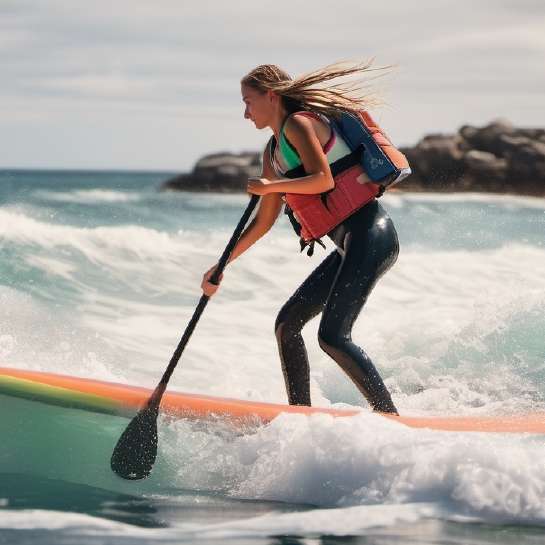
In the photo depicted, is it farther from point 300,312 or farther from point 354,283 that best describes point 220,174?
point 354,283

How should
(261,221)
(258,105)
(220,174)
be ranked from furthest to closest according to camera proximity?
(220,174), (261,221), (258,105)

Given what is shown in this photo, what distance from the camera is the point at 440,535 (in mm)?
3434

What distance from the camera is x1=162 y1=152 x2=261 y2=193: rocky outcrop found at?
2083 inches

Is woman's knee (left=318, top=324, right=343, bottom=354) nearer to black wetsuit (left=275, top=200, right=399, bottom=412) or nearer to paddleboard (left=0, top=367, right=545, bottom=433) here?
black wetsuit (left=275, top=200, right=399, bottom=412)

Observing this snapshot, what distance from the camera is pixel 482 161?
44.7 meters

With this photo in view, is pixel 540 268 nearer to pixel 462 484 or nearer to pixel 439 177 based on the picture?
pixel 462 484

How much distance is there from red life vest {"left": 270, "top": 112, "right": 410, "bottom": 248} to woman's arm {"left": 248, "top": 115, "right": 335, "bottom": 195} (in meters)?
0.09

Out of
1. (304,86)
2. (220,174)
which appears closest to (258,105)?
(304,86)

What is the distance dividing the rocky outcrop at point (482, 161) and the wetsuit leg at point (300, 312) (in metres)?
38.6

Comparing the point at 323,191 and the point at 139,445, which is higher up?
the point at 323,191

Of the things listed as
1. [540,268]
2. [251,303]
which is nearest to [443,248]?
[540,268]

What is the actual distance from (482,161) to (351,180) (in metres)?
41.7

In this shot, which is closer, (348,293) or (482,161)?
(348,293)

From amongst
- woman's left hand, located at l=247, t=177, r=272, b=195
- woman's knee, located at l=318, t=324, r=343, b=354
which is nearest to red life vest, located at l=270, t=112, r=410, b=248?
woman's left hand, located at l=247, t=177, r=272, b=195
